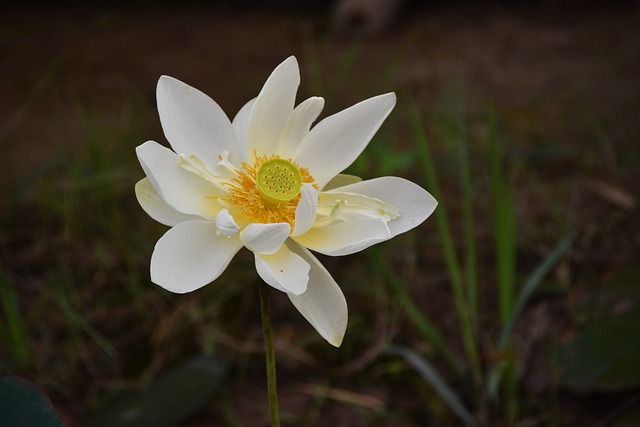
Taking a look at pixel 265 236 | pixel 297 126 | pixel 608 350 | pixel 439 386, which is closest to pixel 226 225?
pixel 265 236

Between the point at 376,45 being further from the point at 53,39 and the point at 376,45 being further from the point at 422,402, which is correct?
the point at 422,402

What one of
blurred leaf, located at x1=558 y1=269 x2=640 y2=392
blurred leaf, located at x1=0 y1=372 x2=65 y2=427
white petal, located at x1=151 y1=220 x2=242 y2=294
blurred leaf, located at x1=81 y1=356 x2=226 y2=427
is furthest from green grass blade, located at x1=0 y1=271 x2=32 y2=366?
blurred leaf, located at x1=558 y1=269 x2=640 y2=392

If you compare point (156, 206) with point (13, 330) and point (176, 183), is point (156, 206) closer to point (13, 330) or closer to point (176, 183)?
point (176, 183)

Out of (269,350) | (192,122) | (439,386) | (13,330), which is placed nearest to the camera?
(269,350)

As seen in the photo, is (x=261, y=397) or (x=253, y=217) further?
(x=261, y=397)

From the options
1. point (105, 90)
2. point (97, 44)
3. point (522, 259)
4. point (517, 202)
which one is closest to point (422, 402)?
point (522, 259)

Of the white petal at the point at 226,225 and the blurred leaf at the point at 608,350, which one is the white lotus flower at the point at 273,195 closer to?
the white petal at the point at 226,225
